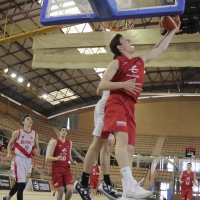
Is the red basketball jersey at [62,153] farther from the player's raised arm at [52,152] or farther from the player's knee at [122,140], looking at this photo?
the player's knee at [122,140]

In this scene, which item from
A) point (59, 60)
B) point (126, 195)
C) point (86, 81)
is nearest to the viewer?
point (126, 195)

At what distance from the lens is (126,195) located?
140 inches

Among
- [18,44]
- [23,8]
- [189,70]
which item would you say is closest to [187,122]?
[189,70]

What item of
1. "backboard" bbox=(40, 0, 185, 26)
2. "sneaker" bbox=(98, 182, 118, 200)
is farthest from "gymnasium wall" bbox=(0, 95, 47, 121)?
"sneaker" bbox=(98, 182, 118, 200)

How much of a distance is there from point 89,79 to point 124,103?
28.0m

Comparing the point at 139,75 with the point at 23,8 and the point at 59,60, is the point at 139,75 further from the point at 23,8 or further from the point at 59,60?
the point at 23,8

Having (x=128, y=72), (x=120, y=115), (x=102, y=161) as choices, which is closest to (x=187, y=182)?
(x=102, y=161)

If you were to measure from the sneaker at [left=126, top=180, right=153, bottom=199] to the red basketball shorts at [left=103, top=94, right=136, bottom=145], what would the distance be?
631 millimetres

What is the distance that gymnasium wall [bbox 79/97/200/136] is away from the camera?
107 ft

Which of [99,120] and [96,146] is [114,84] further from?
[99,120]

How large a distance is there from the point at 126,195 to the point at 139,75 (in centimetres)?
150

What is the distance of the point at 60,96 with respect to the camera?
117ft

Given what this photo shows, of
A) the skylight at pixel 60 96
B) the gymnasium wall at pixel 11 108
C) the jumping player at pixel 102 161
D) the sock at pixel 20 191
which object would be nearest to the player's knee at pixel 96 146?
the jumping player at pixel 102 161

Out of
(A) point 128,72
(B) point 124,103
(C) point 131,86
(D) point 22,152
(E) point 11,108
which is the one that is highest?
(E) point 11,108
